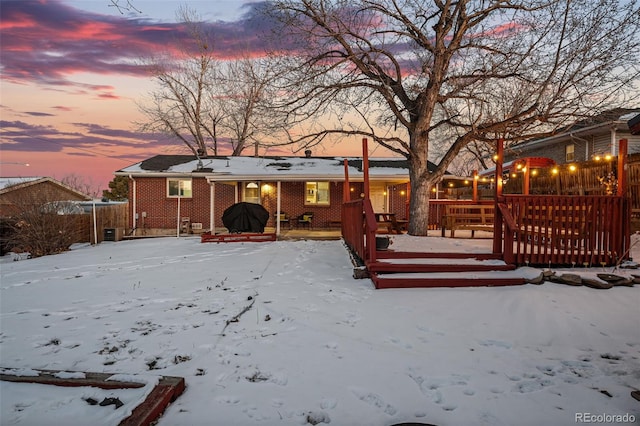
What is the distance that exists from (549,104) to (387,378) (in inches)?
359

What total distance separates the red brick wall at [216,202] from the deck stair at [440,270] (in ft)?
36.1

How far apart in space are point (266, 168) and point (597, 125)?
50.6 feet

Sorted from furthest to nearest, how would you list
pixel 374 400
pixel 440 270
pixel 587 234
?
pixel 587 234 < pixel 440 270 < pixel 374 400

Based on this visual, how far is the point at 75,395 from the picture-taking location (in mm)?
2475

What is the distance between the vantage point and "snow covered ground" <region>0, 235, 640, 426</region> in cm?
244

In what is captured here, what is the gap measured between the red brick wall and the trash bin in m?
2.17

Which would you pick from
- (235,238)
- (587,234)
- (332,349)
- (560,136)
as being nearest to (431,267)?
(587,234)

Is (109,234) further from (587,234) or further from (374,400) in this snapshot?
(587,234)

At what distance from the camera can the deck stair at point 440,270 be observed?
5.88 meters

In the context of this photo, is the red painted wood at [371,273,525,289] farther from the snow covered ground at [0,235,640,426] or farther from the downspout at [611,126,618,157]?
the downspout at [611,126,618,157]

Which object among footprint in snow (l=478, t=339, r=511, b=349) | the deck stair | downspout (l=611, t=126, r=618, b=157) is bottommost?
footprint in snow (l=478, t=339, r=511, b=349)

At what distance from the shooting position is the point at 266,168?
1794cm

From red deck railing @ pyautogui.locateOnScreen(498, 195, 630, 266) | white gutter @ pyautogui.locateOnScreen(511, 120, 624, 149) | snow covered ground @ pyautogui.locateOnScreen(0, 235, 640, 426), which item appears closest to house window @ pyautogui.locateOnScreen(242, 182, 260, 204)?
snow covered ground @ pyautogui.locateOnScreen(0, 235, 640, 426)

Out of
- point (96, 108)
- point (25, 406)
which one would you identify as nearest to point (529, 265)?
point (25, 406)
